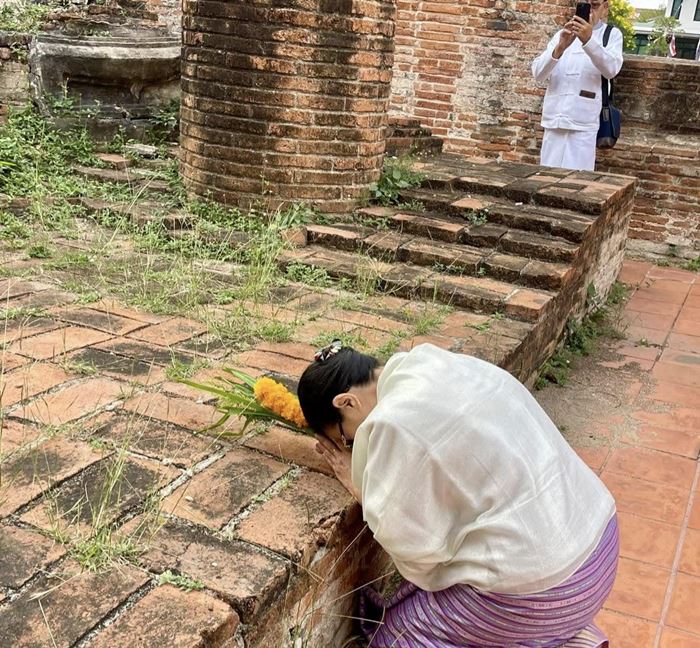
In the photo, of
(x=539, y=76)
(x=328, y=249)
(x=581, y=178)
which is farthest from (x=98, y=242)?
(x=539, y=76)

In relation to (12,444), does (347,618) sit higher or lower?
lower

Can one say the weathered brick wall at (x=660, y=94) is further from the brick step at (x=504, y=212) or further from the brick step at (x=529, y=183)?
the brick step at (x=504, y=212)

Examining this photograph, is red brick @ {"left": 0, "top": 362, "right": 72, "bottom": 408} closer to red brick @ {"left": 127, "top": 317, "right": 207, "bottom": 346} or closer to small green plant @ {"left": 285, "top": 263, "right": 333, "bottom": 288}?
red brick @ {"left": 127, "top": 317, "right": 207, "bottom": 346}

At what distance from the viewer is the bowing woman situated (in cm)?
177

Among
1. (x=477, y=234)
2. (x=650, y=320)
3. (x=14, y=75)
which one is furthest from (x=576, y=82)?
(x=14, y=75)

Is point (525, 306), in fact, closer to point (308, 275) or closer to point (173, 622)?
point (308, 275)

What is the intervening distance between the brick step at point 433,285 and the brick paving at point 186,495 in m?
0.15

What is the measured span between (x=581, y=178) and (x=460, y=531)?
394 cm

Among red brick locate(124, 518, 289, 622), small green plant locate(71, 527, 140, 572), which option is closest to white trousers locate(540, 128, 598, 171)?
red brick locate(124, 518, 289, 622)

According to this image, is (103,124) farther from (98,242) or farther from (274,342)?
(274,342)

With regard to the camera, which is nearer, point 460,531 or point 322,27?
point 460,531

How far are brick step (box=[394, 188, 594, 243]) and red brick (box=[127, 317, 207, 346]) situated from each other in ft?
6.38

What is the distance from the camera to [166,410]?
239 centimetres

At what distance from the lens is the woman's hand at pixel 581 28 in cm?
555
